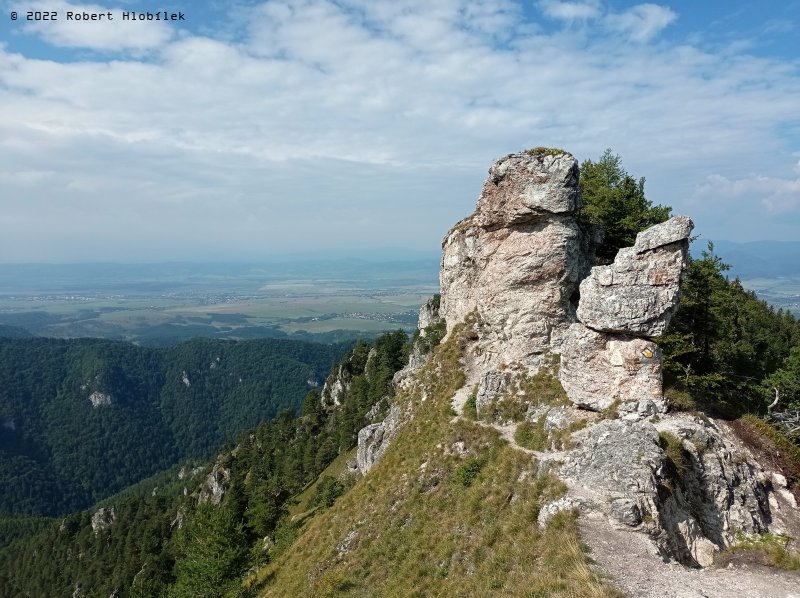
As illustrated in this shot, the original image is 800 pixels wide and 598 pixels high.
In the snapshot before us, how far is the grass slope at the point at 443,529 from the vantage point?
15.8m

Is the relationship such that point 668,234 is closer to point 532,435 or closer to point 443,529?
point 532,435

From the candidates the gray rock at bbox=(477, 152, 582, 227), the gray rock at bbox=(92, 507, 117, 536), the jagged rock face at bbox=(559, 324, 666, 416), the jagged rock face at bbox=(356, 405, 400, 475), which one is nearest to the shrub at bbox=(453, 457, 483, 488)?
the jagged rock face at bbox=(559, 324, 666, 416)

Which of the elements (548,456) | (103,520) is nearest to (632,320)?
(548,456)

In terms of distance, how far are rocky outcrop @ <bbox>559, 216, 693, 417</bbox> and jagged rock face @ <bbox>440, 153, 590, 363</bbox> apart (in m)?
5.30

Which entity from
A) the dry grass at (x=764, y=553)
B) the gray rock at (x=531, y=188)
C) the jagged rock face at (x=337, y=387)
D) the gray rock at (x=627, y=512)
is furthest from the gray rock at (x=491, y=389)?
the jagged rock face at (x=337, y=387)

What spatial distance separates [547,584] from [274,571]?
26.5 meters

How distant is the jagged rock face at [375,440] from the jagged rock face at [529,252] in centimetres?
1128

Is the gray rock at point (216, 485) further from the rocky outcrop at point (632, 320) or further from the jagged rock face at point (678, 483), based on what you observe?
the jagged rock face at point (678, 483)

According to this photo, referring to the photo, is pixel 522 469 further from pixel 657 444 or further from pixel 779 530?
pixel 779 530

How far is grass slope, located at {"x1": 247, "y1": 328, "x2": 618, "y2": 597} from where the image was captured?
624 inches

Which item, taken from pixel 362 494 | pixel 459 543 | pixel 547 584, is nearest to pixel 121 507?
pixel 362 494

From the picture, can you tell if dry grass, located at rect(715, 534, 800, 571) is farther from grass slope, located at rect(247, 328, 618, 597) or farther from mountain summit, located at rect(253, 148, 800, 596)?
grass slope, located at rect(247, 328, 618, 597)

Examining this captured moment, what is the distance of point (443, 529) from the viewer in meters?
22.0

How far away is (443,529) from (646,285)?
15566mm
